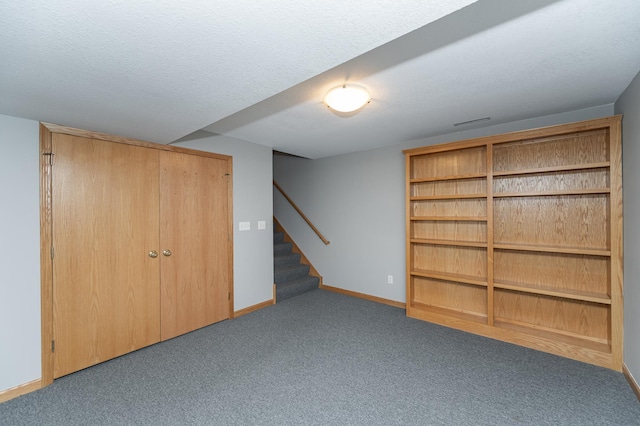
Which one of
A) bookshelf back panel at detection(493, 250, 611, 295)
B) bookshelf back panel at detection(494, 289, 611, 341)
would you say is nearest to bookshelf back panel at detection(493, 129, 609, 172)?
bookshelf back panel at detection(493, 250, 611, 295)

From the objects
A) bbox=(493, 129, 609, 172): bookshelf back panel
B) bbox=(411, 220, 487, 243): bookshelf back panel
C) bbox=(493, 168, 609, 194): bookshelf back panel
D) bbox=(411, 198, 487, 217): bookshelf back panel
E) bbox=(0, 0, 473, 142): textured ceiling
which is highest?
bbox=(0, 0, 473, 142): textured ceiling

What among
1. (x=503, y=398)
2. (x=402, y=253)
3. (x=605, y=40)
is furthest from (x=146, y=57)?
(x=402, y=253)

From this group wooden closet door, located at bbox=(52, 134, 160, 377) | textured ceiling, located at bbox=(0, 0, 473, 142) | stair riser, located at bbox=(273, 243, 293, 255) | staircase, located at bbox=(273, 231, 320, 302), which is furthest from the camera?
stair riser, located at bbox=(273, 243, 293, 255)

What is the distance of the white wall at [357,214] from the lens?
3842mm

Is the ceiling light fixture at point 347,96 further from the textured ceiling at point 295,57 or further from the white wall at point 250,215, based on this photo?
the white wall at point 250,215

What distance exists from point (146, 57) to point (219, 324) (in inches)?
114

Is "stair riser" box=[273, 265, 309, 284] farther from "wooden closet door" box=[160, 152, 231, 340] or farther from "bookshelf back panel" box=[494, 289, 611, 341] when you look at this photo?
"bookshelf back panel" box=[494, 289, 611, 341]

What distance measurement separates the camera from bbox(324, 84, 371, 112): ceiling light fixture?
6.53 feet

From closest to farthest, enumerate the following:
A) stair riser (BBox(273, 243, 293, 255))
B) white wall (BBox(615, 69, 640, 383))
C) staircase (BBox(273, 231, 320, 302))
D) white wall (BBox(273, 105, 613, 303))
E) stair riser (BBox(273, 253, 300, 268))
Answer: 1. white wall (BBox(615, 69, 640, 383))
2. white wall (BBox(273, 105, 613, 303))
3. staircase (BBox(273, 231, 320, 302))
4. stair riser (BBox(273, 253, 300, 268))
5. stair riser (BBox(273, 243, 293, 255))

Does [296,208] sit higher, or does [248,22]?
[248,22]

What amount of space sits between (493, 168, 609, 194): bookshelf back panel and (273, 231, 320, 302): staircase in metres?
3.08

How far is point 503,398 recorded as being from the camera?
1.92 m

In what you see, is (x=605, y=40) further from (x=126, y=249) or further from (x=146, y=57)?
(x=126, y=249)

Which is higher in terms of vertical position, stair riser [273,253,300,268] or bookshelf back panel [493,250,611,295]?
bookshelf back panel [493,250,611,295]
